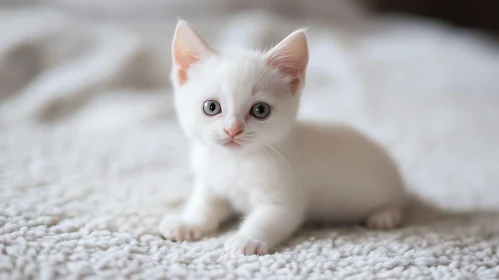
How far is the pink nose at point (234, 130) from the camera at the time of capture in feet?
3.44

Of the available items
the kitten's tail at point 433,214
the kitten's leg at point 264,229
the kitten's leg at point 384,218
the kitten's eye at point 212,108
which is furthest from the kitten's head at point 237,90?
the kitten's tail at point 433,214

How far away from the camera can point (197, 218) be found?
1200mm

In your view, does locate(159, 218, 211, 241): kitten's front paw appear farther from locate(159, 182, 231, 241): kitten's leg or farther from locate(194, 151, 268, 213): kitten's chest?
locate(194, 151, 268, 213): kitten's chest

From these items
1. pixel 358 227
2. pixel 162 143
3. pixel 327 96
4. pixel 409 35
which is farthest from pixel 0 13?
pixel 409 35

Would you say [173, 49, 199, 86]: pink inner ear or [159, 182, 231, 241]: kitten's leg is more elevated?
[173, 49, 199, 86]: pink inner ear

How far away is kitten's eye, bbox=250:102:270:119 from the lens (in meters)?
1.10

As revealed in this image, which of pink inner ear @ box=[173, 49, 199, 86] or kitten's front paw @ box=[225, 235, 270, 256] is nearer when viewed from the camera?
kitten's front paw @ box=[225, 235, 270, 256]

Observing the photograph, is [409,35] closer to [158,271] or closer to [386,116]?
[386,116]

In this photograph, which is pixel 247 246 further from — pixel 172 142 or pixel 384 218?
pixel 172 142

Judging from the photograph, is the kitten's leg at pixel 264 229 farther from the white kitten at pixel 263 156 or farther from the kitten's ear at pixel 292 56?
the kitten's ear at pixel 292 56

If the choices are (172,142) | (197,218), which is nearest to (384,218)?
(197,218)

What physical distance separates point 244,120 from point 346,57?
1.59 meters

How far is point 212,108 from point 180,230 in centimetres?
29

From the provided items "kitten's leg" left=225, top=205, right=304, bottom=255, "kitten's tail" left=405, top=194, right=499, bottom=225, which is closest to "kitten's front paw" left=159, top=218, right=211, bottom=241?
"kitten's leg" left=225, top=205, right=304, bottom=255
